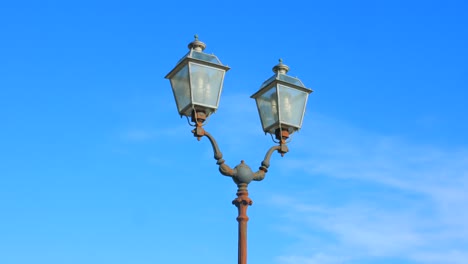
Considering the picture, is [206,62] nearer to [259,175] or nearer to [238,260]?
[259,175]

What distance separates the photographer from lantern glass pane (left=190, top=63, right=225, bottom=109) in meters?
10.9

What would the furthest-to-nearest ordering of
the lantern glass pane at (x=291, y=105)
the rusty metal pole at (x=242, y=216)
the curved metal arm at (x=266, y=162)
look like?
the lantern glass pane at (x=291, y=105)
the curved metal arm at (x=266, y=162)
the rusty metal pole at (x=242, y=216)

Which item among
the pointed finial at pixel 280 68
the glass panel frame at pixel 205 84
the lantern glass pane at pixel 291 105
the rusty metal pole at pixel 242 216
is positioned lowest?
the rusty metal pole at pixel 242 216

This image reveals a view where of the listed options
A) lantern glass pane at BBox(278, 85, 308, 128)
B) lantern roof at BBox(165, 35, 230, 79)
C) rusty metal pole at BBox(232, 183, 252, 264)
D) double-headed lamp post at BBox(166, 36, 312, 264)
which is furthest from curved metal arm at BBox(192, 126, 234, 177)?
lantern glass pane at BBox(278, 85, 308, 128)

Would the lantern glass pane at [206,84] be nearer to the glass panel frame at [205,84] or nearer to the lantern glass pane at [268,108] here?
the glass panel frame at [205,84]

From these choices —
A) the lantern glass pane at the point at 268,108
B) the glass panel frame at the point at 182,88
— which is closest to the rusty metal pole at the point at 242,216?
the lantern glass pane at the point at 268,108

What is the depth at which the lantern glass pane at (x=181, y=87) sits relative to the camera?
10.9 metres

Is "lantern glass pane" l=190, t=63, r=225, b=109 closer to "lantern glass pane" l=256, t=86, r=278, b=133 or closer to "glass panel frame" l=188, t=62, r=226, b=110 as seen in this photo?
"glass panel frame" l=188, t=62, r=226, b=110

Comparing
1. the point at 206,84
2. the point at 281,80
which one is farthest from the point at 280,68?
the point at 206,84

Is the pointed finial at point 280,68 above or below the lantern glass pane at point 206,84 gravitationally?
above

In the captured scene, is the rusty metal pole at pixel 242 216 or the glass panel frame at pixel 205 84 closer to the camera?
the rusty metal pole at pixel 242 216

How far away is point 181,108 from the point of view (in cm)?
1106

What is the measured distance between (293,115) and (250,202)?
145 centimetres

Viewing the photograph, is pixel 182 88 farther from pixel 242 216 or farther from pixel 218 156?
pixel 242 216
